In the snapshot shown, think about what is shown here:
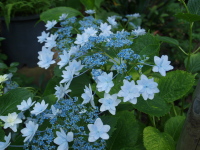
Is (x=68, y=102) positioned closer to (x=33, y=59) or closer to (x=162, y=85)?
(x=162, y=85)

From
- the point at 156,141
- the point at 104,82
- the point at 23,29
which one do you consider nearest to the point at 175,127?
the point at 156,141

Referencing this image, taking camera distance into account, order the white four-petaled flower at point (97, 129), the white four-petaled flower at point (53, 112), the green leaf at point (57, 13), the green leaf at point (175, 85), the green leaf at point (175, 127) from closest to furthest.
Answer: the white four-petaled flower at point (97, 129) < the white four-petaled flower at point (53, 112) < the green leaf at point (175, 85) < the green leaf at point (175, 127) < the green leaf at point (57, 13)

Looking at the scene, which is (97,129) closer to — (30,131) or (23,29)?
(30,131)

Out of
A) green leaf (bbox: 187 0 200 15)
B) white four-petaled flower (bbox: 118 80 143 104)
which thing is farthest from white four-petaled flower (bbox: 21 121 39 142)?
green leaf (bbox: 187 0 200 15)

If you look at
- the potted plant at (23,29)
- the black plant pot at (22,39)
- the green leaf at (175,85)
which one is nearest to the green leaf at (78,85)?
the green leaf at (175,85)

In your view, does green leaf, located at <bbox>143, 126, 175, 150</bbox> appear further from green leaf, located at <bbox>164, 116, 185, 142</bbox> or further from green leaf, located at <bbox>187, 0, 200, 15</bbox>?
green leaf, located at <bbox>187, 0, 200, 15</bbox>

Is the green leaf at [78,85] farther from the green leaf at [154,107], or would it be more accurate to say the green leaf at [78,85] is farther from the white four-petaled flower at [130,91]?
the white four-petaled flower at [130,91]

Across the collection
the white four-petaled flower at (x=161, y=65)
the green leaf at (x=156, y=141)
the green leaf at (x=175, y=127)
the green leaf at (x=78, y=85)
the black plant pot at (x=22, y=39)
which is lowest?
the black plant pot at (x=22, y=39)
